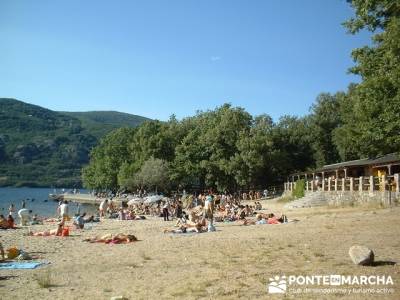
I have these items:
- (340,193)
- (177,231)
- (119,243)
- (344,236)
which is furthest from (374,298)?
(340,193)

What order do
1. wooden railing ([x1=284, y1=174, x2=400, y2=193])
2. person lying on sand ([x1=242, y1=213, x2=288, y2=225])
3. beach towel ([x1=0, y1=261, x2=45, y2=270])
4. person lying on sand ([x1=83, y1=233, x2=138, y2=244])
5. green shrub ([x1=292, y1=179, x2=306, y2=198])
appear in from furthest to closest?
green shrub ([x1=292, y1=179, x2=306, y2=198])
wooden railing ([x1=284, y1=174, x2=400, y2=193])
person lying on sand ([x1=242, y1=213, x2=288, y2=225])
person lying on sand ([x1=83, y1=233, x2=138, y2=244])
beach towel ([x1=0, y1=261, x2=45, y2=270])

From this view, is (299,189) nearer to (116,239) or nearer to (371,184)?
(371,184)

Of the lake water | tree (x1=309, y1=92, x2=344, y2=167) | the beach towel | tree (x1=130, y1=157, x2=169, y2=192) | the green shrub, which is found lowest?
the lake water

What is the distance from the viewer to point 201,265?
440 inches

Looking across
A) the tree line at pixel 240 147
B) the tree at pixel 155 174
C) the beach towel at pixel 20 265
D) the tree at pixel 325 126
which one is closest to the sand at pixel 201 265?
the beach towel at pixel 20 265

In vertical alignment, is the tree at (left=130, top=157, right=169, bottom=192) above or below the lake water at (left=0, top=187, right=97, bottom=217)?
above

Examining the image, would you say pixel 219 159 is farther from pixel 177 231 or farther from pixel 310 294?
pixel 310 294

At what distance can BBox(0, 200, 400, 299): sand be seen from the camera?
873cm

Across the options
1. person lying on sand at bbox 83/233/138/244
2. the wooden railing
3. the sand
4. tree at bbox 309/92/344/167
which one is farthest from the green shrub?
person lying on sand at bbox 83/233/138/244

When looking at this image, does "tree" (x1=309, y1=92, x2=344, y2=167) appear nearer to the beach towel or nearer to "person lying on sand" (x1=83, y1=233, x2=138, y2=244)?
"person lying on sand" (x1=83, y1=233, x2=138, y2=244)

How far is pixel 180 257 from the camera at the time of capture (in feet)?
41.5

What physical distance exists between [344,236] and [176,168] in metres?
55.8

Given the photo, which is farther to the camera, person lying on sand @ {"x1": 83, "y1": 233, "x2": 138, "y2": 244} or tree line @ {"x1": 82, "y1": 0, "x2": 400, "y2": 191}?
tree line @ {"x1": 82, "y1": 0, "x2": 400, "y2": 191}

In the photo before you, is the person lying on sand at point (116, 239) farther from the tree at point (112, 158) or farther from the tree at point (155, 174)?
the tree at point (112, 158)
